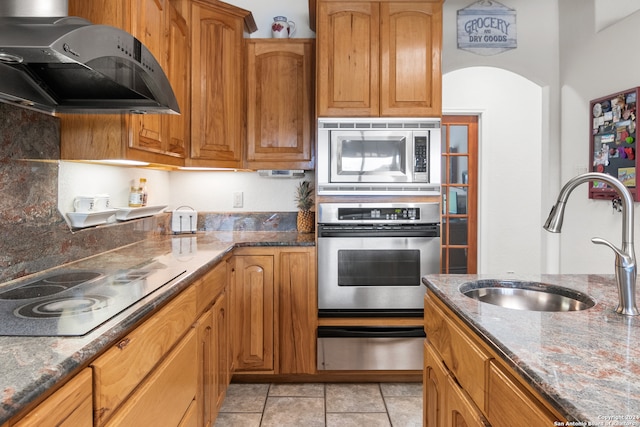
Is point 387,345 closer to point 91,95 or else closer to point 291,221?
point 291,221

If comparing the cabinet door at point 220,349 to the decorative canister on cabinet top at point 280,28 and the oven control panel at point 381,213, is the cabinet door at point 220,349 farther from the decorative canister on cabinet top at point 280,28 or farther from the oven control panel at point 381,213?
the decorative canister on cabinet top at point 280,28

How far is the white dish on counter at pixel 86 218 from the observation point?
6.02ft

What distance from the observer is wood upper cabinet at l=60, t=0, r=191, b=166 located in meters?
1.72

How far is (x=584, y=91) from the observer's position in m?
2.81

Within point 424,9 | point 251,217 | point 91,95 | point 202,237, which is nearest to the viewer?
point 91,95

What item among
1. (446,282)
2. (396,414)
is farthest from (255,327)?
(446,282)

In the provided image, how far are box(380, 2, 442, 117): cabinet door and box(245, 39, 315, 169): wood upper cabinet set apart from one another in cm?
55

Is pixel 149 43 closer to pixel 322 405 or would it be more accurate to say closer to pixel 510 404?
pixel 510 404

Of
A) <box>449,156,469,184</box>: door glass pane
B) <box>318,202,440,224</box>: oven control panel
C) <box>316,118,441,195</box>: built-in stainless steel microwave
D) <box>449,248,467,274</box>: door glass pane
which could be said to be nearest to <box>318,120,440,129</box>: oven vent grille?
<box>316,118,441,195</box>: built-in stainless steel microwave

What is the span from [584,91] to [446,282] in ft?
7.18

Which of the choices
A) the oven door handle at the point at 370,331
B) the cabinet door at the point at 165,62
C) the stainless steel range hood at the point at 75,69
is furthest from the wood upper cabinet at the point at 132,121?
the oven door handle at the point at 370,331

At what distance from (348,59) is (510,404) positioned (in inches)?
86.2

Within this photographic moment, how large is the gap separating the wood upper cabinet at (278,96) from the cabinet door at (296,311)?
774 mm

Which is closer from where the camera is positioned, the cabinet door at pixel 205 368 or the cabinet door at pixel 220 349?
the cabinet door at pixel 205 368
